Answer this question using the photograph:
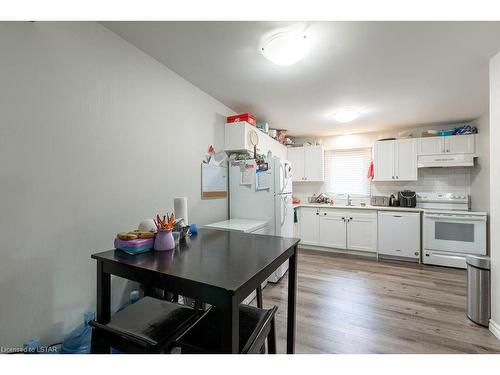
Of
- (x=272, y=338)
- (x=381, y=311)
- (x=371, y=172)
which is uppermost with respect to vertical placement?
(x=371, y=172)

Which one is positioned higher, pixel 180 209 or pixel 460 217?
pixel 180 209

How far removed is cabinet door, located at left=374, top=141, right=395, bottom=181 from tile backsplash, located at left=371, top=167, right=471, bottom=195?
334 mm

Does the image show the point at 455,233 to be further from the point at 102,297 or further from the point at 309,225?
the point at 102,297

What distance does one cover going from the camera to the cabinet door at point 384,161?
12.8 ft

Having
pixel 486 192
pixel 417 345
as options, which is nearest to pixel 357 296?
pixel 417 345

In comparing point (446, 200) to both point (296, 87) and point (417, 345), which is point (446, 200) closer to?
point (417, 345)

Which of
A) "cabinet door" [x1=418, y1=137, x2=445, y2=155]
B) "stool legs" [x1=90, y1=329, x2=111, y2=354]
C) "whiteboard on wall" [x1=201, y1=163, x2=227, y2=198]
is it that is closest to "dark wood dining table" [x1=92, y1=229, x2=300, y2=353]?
"stool legs" [x1=90, y1=329, x2=111, y2=354]

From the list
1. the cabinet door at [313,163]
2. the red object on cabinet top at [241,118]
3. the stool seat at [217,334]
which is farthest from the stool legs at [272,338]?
the cabinet door at [313,163]

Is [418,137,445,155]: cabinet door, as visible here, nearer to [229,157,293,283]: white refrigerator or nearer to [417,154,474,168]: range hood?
[417,154,474,168]: range hood

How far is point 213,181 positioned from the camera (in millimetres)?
2750

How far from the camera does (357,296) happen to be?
245cm

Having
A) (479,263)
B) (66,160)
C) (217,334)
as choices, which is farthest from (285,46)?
(479,263)

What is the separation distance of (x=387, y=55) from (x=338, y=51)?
17.1 inches

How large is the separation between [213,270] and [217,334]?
29 cm
